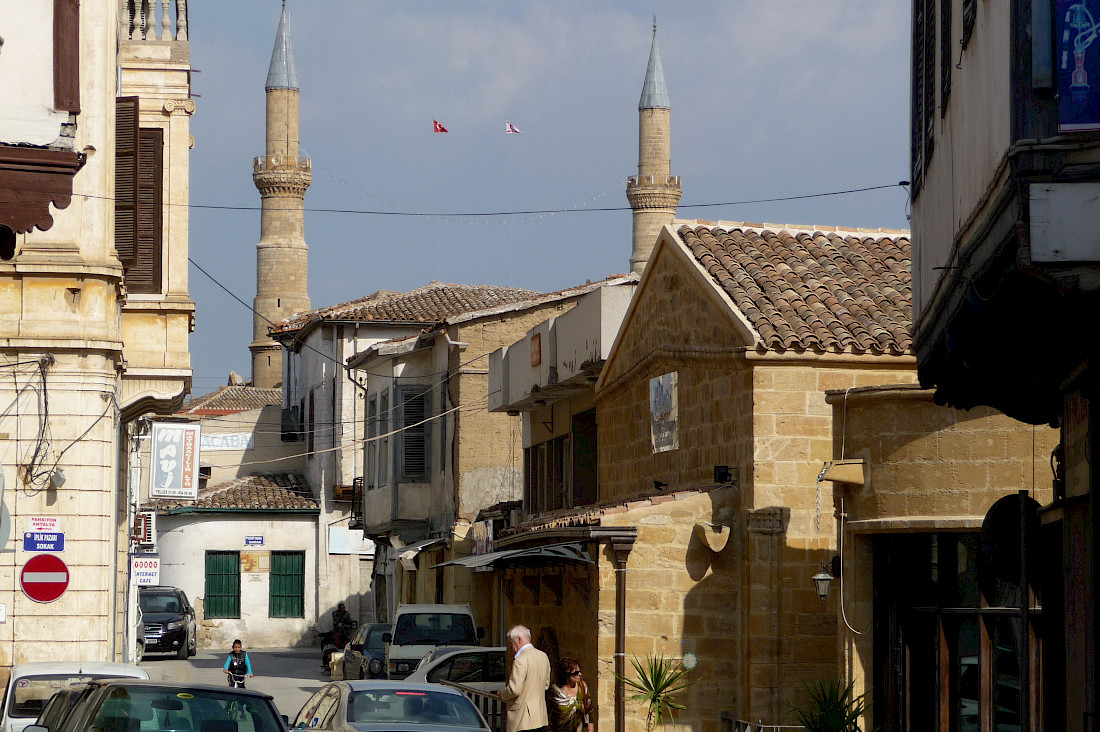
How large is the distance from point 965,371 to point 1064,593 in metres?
1.66

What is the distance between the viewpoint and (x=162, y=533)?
46.5 metres

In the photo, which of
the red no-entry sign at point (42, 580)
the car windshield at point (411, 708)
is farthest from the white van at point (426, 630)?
the car windshield at point (411, 708)

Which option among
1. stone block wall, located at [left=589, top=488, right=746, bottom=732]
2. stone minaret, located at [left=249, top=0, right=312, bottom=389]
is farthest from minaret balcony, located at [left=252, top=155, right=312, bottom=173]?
stone block wall, located at [left=589, top=488, right=746, bottom=732]

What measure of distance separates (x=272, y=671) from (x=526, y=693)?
944 inches

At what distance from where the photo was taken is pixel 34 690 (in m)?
14.6

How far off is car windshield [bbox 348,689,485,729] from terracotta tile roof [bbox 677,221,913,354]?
674 cm

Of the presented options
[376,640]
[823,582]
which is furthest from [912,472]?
[376,640]

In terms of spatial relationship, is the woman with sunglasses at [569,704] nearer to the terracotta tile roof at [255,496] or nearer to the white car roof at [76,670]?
the white car roof at [76,670]

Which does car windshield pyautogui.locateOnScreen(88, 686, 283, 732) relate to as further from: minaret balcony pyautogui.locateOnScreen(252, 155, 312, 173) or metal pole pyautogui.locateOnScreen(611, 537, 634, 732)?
minaret balcony pyautogui.locateOnScreen(252, 155, 312, 173)

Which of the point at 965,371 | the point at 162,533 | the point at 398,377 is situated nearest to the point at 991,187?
the point at 965,371

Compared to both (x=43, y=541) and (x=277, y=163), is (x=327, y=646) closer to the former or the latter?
(x=43, y=541)

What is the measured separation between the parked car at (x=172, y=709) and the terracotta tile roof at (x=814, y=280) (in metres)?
8.78

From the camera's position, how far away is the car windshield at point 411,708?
520 inches

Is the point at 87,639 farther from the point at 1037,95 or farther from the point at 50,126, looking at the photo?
the point at 1037,95
